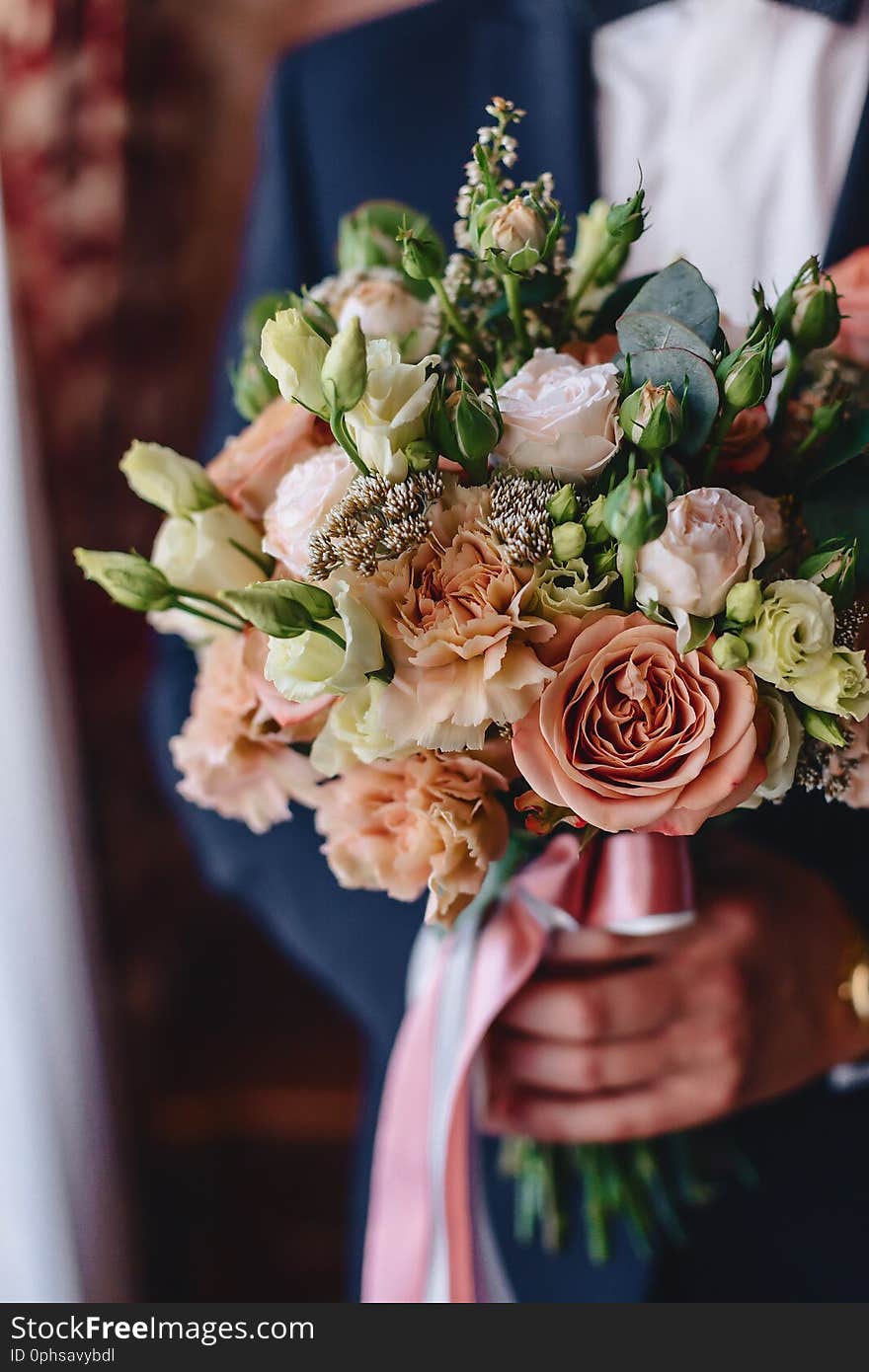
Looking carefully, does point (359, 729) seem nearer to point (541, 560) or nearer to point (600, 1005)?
point (541, 560)

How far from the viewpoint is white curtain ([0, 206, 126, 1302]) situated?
784 mm

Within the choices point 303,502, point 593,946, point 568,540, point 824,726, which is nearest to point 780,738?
point 824,726

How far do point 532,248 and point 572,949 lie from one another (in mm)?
464

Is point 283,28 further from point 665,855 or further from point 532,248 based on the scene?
point 665,855

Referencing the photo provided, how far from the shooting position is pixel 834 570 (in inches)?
16.2

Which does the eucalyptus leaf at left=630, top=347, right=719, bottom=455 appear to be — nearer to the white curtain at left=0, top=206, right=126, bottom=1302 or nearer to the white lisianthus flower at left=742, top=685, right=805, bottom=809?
the white lisianthus flower at left=742, top=685, right=805, bottom=809

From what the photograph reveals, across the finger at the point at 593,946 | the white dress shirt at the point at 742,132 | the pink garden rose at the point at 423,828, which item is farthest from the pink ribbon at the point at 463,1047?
the white dress shirt at the point at 742,132

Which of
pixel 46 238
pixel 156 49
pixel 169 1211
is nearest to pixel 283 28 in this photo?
pixel 156 49

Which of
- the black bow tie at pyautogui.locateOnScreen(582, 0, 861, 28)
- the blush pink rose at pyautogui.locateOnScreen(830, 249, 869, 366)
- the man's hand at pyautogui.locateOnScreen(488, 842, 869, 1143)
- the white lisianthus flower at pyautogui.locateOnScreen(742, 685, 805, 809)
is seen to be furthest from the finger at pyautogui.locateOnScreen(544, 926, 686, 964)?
the black bow tie at pyautogui.locateOnScreen(582, 0, 861, 28)

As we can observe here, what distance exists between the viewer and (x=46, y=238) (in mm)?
993

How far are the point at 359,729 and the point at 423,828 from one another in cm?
7

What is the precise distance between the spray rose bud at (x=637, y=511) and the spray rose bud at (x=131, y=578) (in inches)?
8.5

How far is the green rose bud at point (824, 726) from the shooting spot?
16.3 inches

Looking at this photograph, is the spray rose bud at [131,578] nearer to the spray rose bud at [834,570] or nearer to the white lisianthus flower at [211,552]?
the white lisianthus flower at [211,552]
